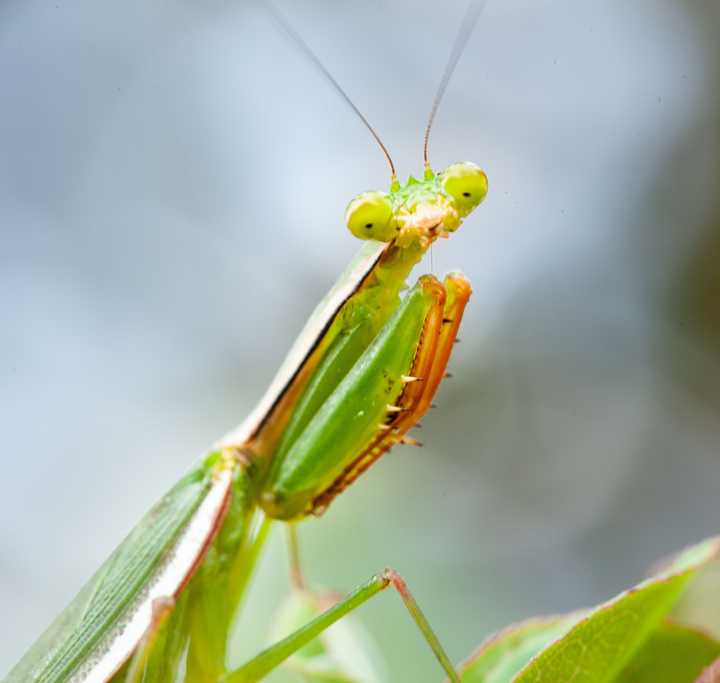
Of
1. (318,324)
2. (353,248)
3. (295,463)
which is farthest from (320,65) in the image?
(353,248)

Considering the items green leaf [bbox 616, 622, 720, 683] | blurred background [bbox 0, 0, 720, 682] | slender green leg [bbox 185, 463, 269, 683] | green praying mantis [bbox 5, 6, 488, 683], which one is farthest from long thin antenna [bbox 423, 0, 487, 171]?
blurred background [bbox 0, 0, 720, 682]

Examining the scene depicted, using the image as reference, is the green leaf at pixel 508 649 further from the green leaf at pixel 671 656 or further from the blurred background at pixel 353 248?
the blurred background at pixel 353 248

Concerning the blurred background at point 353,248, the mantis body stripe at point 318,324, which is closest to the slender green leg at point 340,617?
the mantis body stripe at point 318,324

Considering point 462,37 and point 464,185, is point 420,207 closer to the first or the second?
point 464,185

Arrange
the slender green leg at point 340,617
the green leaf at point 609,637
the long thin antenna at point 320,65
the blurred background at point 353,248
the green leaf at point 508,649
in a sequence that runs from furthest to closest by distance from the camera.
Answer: the blurred background at point 353,248 < the long thin antenna at point 320,65 < the slender green leg at point 340,617 < the green leaf at point 508,649 < the green leaf at point 609,637

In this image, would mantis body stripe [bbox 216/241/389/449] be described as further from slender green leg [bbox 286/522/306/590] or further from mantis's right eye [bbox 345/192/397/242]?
slender green leg [bbox 286/522/306/590]

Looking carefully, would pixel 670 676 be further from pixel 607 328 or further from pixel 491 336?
pixel 607 328

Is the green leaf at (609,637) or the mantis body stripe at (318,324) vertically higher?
the mantis body stripe at (318,324)

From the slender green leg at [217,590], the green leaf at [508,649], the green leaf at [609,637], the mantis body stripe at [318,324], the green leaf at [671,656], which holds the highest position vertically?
the mantis body stripe at [318,324]
